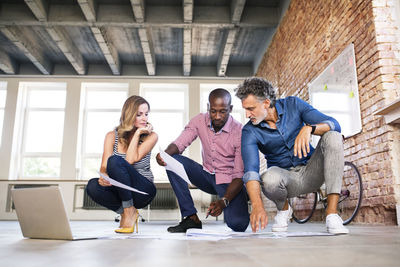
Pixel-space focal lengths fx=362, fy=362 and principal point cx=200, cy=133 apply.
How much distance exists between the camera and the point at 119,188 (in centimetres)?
227

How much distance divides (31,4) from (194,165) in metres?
4.57

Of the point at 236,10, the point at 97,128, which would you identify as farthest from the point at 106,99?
the point at 236,10

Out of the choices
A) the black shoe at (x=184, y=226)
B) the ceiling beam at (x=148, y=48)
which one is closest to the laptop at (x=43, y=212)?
the black shoe at (x=184, y=226)

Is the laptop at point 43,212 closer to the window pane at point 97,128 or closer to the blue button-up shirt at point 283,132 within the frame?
the blue button-up shirt at point 283,132

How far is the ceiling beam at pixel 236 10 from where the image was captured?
5.60 meters

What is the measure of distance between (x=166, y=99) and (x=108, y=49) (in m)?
2.22

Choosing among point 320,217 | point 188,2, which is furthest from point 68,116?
point 320,217

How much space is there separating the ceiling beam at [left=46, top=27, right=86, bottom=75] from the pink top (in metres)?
4.92

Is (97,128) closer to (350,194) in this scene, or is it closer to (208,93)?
(208,93)

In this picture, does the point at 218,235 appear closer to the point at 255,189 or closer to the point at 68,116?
the point at 255,189

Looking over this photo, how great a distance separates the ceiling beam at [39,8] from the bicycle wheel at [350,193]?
16.5 ft

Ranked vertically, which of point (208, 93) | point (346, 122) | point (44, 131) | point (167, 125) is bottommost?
point (346, 122)

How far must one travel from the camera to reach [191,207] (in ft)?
7.48

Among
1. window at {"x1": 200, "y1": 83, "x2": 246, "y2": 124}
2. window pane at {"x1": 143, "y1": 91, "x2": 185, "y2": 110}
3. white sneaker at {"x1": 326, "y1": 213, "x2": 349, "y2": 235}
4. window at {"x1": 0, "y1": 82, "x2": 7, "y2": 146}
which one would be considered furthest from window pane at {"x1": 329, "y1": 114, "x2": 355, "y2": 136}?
window at {"x1": 0, "y1": 82, "x2": 7, "y2": 146}
